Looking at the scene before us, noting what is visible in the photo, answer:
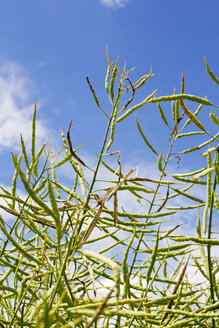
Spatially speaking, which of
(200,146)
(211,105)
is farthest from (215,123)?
(200,146)

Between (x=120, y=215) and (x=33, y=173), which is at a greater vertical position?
(x=33, y=173)

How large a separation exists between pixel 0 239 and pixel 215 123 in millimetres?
1260

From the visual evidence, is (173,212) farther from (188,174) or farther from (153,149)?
(153,149)

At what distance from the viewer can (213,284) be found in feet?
4.77

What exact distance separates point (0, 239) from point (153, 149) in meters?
0.93

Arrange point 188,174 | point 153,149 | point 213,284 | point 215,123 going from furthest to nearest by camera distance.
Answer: point 153,149
point 188,174
point 213,284
point 215,123

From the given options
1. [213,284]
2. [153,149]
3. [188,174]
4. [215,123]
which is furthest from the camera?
[153,149]

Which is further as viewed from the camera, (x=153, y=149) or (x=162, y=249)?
(x=153, y=149)

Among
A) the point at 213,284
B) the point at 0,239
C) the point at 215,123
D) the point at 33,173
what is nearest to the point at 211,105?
the point at 215,123

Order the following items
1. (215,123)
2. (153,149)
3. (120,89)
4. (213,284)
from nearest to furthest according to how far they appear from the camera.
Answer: (215,123) → (213,284) → (120,89) → (153,149)

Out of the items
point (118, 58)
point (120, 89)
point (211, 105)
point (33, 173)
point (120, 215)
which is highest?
point (118, 58)

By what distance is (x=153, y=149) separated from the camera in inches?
72.9

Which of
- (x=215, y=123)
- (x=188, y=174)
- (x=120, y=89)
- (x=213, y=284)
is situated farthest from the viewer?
(x=120, y=89)

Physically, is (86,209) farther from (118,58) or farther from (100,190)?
(118,58)
